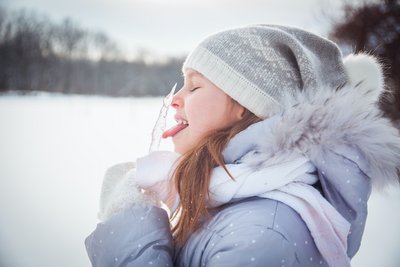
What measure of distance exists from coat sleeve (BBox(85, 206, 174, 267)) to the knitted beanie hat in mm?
435

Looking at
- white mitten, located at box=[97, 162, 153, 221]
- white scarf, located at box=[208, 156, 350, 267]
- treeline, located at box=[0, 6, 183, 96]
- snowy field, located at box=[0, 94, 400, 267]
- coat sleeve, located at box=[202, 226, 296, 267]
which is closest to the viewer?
coat sleeve, located at box=[202, 226, 296, 267]

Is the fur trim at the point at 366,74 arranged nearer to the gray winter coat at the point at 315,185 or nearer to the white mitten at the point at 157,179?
the gray winter coat at the point at 315,185

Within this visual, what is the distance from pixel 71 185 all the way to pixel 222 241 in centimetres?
352

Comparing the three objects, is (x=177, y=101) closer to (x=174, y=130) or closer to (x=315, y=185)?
(x=174, y=130)

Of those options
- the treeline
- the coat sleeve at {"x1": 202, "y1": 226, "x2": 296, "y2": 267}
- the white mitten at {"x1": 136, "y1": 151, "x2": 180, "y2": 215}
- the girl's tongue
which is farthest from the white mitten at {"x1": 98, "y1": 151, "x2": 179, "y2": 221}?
the treeline

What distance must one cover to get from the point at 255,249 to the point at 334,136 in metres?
0.38

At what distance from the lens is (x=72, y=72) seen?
37031mm

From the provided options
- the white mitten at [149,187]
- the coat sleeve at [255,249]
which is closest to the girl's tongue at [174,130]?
the white mitten at [149,187]

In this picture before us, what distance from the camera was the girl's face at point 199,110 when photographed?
3.25ft

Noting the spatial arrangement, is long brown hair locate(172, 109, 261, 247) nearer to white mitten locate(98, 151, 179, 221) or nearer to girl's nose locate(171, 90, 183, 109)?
white mitten locate(98, 151, 179, 221)

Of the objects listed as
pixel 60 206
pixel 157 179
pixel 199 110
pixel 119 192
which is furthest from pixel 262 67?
pixel 60 206

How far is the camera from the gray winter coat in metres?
0.78

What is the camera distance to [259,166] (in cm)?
83

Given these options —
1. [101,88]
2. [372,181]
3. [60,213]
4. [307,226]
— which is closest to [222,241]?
[307,226]
